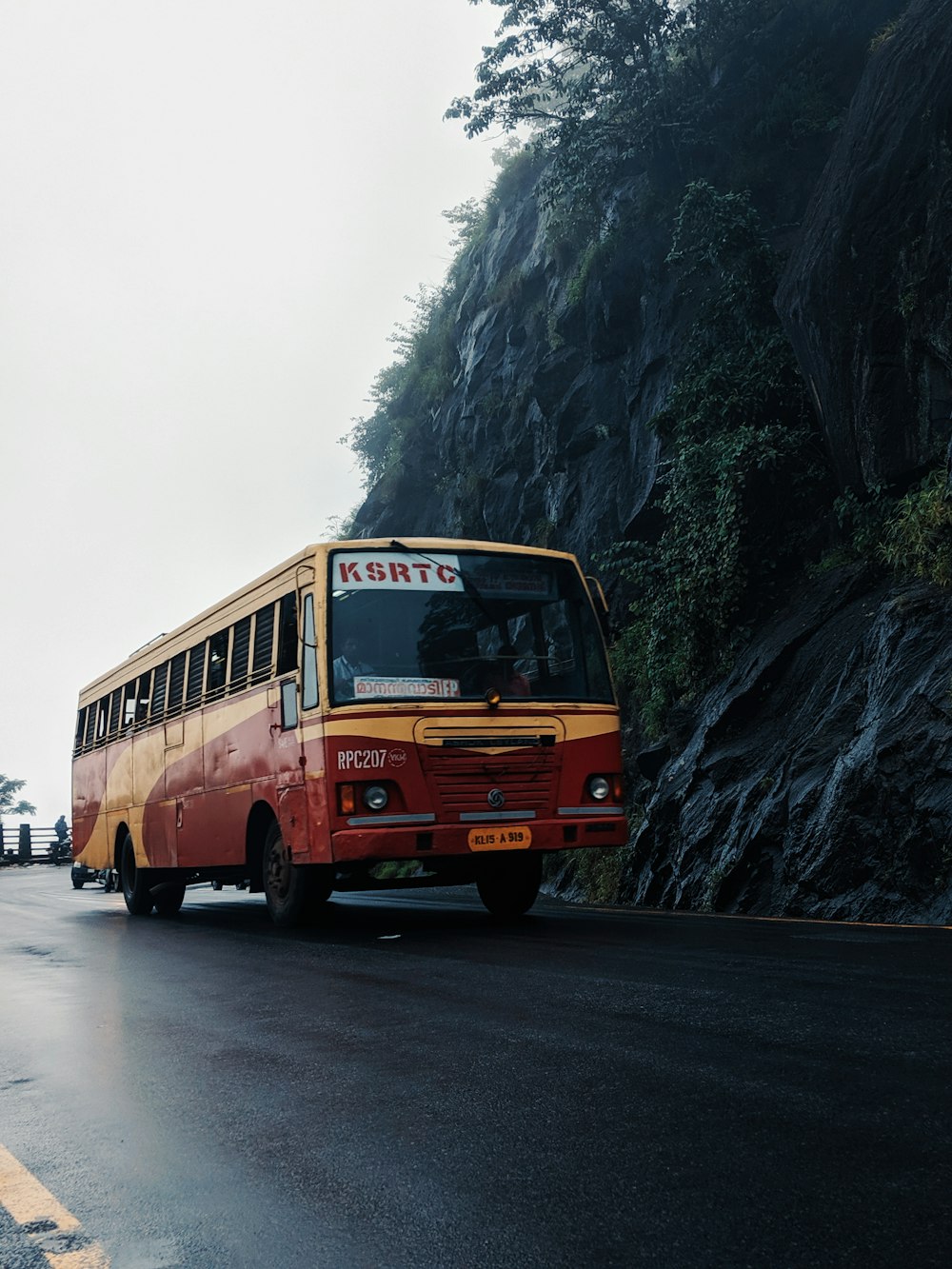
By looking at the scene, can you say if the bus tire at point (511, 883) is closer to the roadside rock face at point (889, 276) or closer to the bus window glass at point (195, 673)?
the bus window glass at point (195, 673)

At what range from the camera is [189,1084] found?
5.39 m

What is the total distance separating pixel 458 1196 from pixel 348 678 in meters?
7.46

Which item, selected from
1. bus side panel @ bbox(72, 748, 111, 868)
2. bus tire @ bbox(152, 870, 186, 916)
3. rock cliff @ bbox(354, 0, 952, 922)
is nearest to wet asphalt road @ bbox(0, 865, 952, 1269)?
rock cliff @ bbox(354, 0, 952, 922)

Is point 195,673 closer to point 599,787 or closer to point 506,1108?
point 599,787

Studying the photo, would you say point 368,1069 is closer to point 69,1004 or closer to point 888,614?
point 69,1004

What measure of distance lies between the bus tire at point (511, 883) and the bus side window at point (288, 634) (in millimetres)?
2589

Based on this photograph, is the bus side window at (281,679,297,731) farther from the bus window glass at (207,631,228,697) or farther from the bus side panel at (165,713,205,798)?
the bus side panel at (165,713,205,798)

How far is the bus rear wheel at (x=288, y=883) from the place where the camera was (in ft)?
38.4

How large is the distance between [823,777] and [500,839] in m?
3.91

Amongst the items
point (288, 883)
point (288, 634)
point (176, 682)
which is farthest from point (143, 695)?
point (288, 634)

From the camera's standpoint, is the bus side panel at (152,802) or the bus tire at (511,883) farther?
the bus side panel at (152,802)

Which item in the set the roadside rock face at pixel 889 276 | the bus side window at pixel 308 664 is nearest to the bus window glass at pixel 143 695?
the bus side window at pixel 308 664

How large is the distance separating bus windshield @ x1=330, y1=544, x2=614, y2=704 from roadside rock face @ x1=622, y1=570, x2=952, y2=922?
2.62 metres

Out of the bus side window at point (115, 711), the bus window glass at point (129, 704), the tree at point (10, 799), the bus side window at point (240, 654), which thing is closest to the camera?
the bus side window at point (240, 654)
